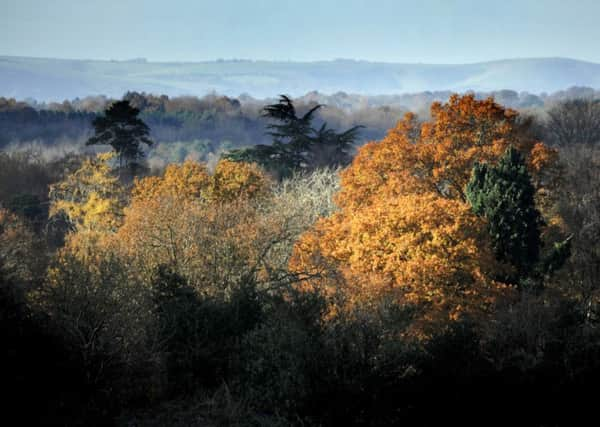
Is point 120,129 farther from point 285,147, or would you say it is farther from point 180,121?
point 180,121

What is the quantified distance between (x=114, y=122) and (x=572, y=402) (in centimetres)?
4496

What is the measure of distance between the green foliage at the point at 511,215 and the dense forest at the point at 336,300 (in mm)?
77

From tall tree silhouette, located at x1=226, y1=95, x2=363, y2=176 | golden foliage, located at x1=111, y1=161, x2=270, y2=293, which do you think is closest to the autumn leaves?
golden foliage, located at x1=111, y1=161, x2=270, y2=293

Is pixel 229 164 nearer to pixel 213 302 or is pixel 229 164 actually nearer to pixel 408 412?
pixel 213 302

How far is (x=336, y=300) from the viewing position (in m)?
17.7

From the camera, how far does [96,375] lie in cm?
1558

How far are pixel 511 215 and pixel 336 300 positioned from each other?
10.5 metres

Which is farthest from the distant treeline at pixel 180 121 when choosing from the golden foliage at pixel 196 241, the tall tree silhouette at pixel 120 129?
the golden foliage at pixel 196 241

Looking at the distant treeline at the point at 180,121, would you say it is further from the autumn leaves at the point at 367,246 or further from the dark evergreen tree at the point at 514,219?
the autumn leaves at the point at 367,246

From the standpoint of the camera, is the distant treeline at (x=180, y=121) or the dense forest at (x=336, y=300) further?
the distant treeline at (x=180, y=121)

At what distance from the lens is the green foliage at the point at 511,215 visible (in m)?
25.0

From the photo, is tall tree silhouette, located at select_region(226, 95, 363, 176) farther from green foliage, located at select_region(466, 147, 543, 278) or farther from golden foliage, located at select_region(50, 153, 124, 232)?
green foliage, located at select_region(466, 147, 543, 278)

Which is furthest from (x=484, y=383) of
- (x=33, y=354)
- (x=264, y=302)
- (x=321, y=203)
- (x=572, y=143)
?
(x=572, y=143)

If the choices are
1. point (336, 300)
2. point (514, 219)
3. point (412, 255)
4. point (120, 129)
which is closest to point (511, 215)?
point (514, 219)
